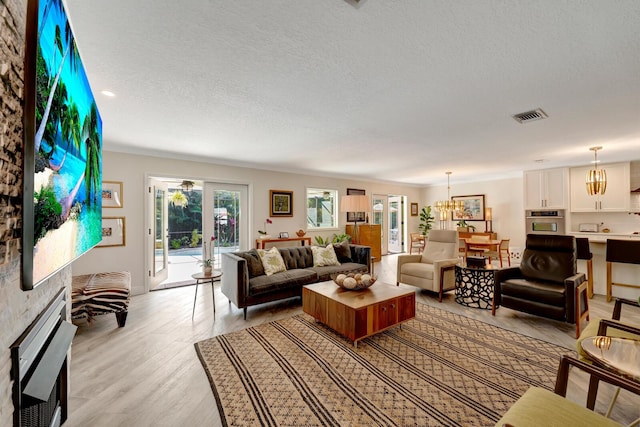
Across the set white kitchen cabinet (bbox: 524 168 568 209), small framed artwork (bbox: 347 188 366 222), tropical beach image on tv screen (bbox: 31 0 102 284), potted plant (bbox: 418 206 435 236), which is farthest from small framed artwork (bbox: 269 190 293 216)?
white kitchen cabinet (bbox: 524 168 568 209)

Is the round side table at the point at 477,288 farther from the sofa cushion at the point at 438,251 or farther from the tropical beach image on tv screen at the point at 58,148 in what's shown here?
the tropical beach image on tv screen at the point at 58,148

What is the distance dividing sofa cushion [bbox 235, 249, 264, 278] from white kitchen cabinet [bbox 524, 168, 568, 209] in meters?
6.33

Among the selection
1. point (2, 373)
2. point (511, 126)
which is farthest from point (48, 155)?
point (511, 126)

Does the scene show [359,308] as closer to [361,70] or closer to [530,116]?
[361,70]

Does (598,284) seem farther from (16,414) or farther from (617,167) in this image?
(16,414)

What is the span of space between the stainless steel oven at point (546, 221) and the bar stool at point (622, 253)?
2.53 meters

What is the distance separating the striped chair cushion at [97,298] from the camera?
2.83 metres

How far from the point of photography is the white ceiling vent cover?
2811 mm

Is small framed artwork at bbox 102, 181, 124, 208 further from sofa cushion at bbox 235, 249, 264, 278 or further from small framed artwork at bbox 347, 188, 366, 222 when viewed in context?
small framed artwork at bbox 347, 188, 366, 222

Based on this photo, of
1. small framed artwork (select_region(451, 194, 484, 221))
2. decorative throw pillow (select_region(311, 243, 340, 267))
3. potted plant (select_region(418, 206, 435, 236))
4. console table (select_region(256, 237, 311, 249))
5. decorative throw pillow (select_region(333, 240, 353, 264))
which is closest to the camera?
decorative throw pillow (select_region(311, 243, 340, 267))

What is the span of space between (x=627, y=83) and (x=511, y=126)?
1.09m

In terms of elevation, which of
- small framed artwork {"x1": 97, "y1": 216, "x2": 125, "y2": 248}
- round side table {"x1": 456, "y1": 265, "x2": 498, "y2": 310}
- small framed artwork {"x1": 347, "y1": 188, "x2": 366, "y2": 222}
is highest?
small framed artwork {"x1": 347, "y1": 188, "x2": 366, "y2": 222}

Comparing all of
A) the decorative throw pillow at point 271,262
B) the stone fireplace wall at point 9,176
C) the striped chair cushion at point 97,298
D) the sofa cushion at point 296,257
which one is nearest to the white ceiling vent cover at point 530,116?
the sofa cushion at point 296,257

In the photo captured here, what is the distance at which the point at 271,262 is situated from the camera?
3920mm
